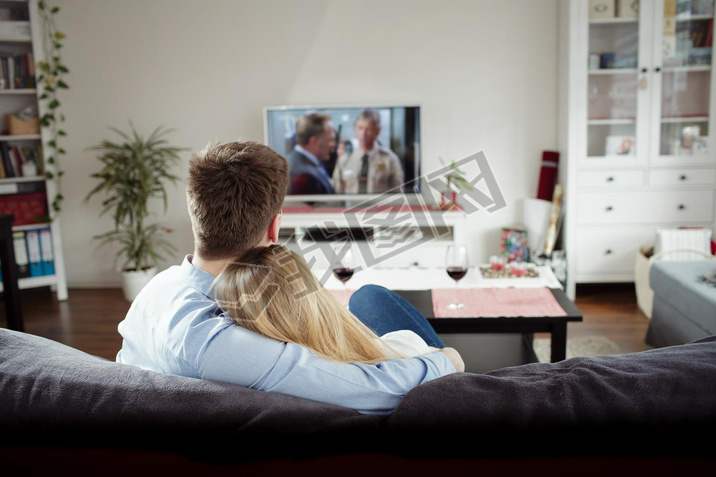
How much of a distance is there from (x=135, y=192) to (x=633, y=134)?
331cm

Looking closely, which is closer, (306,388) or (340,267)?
Result: (306,388)

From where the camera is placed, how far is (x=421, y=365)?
101cm

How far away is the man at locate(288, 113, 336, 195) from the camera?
173 inches

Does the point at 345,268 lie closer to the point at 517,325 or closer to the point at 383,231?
the point at 517,325

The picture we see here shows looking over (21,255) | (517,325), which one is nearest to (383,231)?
(517,325)

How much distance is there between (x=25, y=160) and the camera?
14.4 ft

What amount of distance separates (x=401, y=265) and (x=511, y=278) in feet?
5.36

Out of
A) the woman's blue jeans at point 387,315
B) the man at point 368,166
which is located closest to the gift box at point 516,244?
the man at point 368,166

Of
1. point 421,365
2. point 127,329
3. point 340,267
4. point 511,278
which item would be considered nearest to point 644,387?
point 421,365

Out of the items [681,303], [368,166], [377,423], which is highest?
[368,166]

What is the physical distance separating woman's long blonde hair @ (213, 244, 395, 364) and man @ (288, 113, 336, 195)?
3.43m

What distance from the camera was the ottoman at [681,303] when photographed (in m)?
2.55

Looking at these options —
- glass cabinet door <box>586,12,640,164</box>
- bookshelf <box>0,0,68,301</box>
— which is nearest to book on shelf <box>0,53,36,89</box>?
bookshelf <box>0,0,68,301</box>

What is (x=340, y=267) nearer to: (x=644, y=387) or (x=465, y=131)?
(x=644, y=387)
